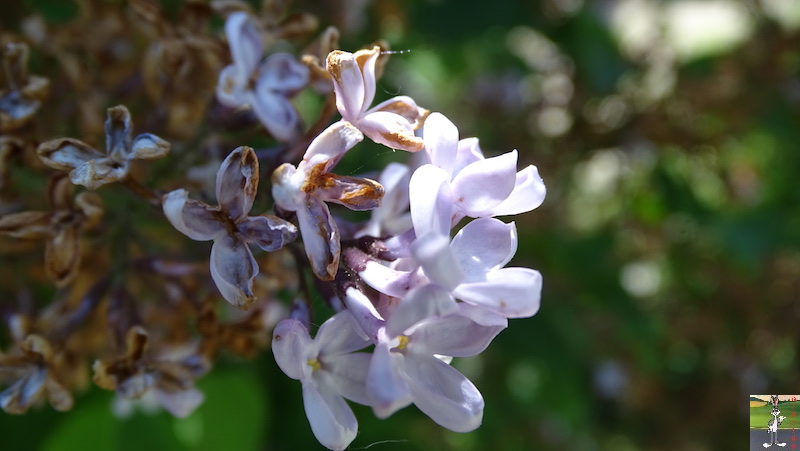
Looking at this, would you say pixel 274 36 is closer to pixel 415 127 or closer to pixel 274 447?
pixel 415 127

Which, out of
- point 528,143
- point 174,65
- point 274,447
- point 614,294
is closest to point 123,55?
point 174,65

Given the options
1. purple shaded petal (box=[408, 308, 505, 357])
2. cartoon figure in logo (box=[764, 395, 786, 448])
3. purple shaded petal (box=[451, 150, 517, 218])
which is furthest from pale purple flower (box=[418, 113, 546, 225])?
cartoon figure in logo (box=[764, 395, 786, 448])

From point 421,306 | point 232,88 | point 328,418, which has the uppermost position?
point 232,88

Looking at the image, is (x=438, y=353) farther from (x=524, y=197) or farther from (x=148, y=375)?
(x=148, y=375)

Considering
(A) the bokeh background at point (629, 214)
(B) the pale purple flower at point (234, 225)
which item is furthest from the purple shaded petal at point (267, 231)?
(A) the bokeh background at point (629, 214)

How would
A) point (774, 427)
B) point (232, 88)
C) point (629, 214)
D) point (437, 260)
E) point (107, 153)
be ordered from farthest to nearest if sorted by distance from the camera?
1. point (629, 214)
2. point (774, 427)
3. point (232, 88)
4. point (107, 153)
5. point (437, 260)

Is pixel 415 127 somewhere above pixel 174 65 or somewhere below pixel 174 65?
below

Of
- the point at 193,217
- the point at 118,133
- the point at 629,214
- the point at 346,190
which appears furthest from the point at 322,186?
the point at 629,214
